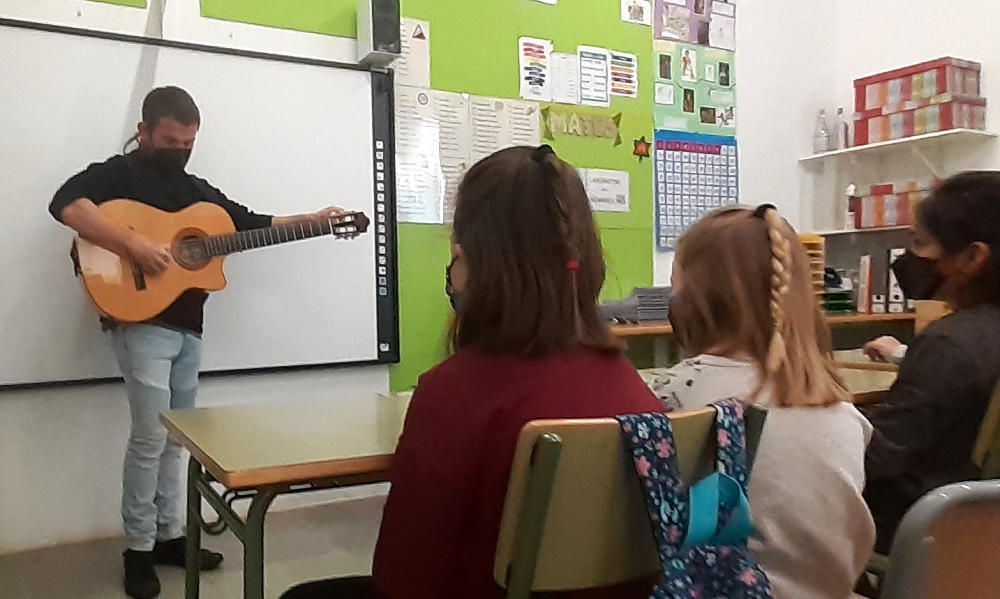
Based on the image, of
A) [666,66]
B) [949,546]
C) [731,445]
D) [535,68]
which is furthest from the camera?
[666,66]

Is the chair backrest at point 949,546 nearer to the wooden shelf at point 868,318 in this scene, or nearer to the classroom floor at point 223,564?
the classroom floor at point 223,564

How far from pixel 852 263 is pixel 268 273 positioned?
321 cm

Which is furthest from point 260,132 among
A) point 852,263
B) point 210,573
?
point 852,263

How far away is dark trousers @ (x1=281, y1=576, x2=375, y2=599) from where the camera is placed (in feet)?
4.48

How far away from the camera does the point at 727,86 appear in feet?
14.7

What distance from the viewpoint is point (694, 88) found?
4.34 m

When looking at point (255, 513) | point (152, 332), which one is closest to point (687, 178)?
point (152, 332)

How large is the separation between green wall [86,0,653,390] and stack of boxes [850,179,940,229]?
121 cm

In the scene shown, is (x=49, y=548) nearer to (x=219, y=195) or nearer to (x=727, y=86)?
(x=219, y=195)

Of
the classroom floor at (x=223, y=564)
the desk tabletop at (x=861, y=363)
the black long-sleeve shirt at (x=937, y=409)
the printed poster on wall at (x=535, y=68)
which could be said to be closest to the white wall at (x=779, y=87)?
the printed poster on wall at (x=535, y=68)

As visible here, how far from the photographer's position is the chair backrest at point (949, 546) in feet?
3.00

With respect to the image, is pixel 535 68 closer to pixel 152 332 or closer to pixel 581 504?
pixel 152 332

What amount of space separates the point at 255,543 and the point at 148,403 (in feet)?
4.89

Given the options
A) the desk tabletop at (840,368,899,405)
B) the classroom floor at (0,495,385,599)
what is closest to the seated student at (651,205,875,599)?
the desk tabletop at (840,368,899,405)
